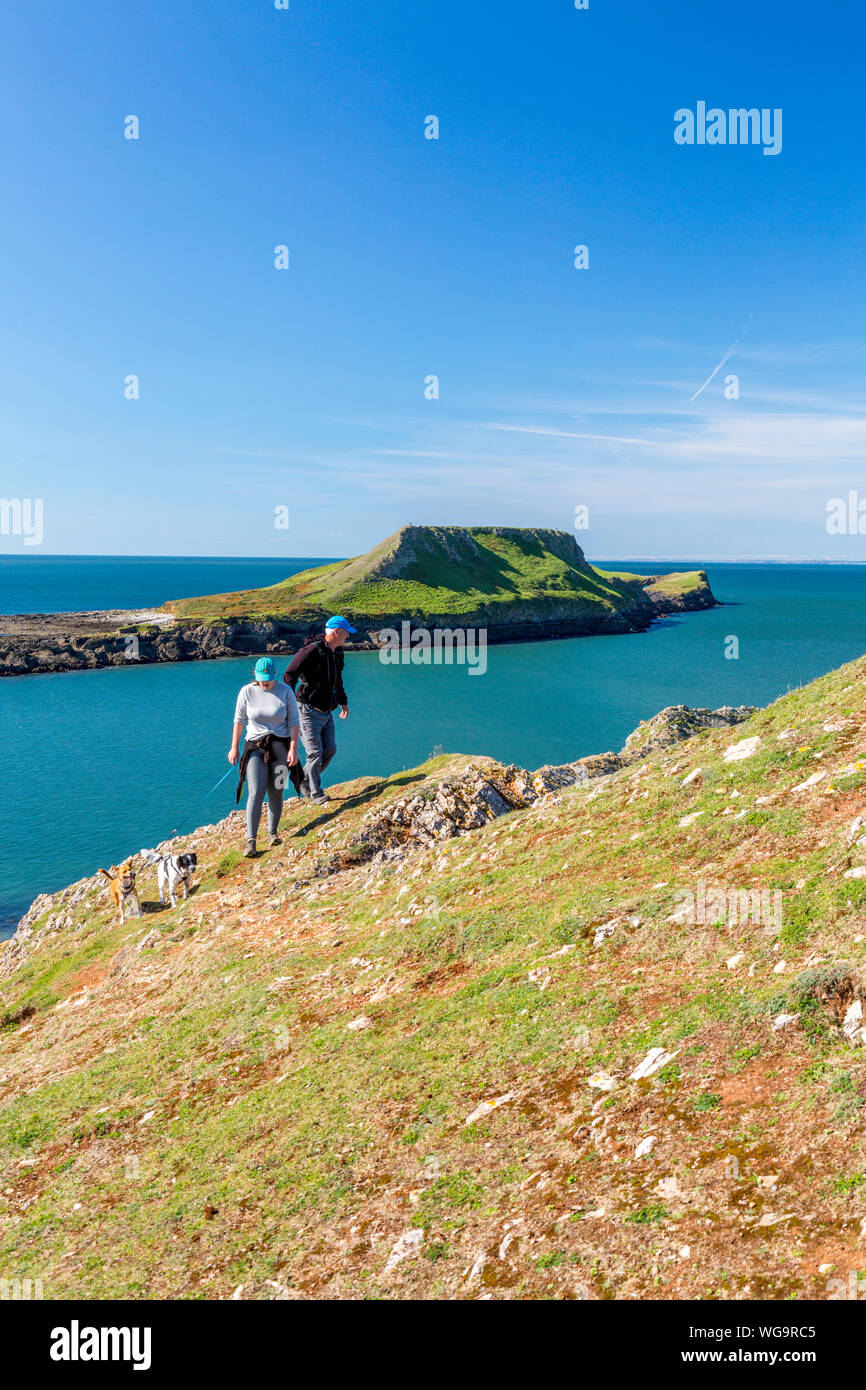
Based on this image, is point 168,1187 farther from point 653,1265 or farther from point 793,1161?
point 793,1161

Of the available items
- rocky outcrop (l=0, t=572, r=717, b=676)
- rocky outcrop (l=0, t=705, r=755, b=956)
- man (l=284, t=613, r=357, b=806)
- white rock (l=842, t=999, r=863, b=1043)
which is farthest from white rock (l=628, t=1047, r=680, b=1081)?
rocky outcrop (l=0, t=572, r=717, b=676)

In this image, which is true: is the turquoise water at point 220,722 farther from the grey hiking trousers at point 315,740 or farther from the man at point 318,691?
the man at point 318,691

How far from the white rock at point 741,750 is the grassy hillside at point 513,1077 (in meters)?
0.04

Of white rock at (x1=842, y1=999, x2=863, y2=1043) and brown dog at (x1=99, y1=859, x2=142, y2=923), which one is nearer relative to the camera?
white rock at (x1=842, y1=999, x2=863, y2=1043)

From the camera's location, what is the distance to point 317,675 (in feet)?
52.2

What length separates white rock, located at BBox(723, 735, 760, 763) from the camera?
10793 millimetres

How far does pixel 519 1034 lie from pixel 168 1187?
3.52 m

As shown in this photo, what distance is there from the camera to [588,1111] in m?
5.78

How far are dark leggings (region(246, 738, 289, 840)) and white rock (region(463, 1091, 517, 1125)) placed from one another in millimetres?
9654

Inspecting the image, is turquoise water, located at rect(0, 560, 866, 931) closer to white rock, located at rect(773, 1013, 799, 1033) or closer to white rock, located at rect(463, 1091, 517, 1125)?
white rock, located at rect(463, 1091, 517, 1125)

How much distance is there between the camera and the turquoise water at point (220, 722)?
162 ft

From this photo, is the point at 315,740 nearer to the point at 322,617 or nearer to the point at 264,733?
the point at 264,733

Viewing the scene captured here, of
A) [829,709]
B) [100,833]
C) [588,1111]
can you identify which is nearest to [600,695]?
[100,833]

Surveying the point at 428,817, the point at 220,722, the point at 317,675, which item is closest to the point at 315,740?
the point at 317,675
